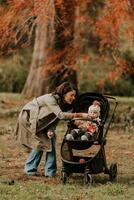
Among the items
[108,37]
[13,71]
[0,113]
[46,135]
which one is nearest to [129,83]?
[13,71]

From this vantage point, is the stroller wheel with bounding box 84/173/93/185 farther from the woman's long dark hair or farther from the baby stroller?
the woman's long dark hair

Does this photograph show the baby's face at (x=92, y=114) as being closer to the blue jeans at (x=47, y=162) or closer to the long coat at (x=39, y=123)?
the long coat at (x=39, y=123)

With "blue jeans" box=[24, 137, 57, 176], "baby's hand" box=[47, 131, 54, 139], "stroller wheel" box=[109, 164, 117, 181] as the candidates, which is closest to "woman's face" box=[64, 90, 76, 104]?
"baby's hand" box=[47, 131, 54, 139]

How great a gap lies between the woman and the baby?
0.26 m

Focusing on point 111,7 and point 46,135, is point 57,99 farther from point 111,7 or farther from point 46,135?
point 111,7

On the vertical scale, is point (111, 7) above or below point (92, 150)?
above

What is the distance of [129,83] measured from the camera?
35.2m

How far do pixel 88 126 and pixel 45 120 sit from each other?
67 cm

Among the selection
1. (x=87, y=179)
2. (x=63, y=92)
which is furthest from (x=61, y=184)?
(x=63, y=92)

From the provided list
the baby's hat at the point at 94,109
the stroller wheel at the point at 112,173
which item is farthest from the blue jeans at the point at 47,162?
the stroller wheel at the point at 112,173

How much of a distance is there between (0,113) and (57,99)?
431 inches

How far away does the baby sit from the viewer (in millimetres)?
9812

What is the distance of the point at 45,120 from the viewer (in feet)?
33.5

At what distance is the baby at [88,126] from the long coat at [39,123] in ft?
1.13
